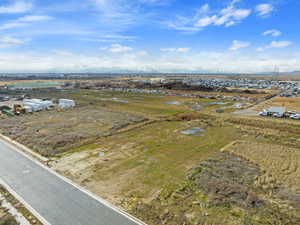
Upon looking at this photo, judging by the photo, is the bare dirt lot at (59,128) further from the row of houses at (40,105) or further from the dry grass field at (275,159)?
the dry grass field at (275,159)

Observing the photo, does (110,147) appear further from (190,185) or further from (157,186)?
(190,185)

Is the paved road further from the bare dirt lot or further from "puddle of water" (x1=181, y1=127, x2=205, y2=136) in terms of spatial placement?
"puddle of water" (x1=181, y1=127, x2=205, y2=136)

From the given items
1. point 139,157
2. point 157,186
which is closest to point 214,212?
point 157,186

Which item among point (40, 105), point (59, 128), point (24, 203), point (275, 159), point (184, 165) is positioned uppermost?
point (40, 105)

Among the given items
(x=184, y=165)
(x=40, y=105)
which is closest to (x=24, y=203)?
(x=184, y=165)

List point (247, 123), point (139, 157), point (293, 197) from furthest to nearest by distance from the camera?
point (247, 123), point (139, 157), point (293, 197)

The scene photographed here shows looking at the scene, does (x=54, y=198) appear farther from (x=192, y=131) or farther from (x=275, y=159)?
(x=192, y=131)

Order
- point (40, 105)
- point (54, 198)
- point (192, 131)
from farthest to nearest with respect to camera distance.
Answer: point (40, 105), point (192, 131), point (54, 198)

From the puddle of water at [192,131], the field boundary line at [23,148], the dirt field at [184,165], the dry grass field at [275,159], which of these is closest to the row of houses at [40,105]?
the dirt field at [184,165]

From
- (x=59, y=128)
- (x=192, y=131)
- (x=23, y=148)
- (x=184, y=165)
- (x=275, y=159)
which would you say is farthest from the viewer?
(x=59, y=128)
